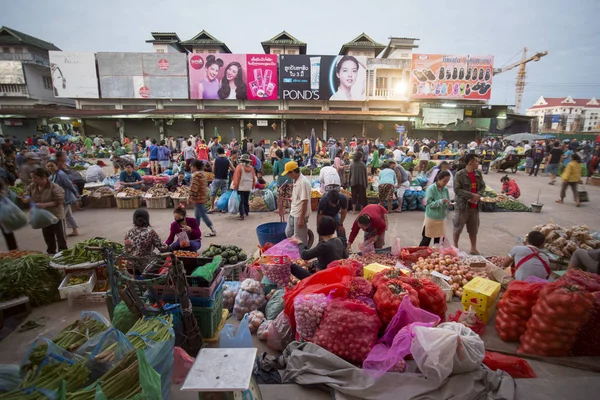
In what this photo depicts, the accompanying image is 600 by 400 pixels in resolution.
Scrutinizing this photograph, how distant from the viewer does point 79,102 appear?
92.3 feet

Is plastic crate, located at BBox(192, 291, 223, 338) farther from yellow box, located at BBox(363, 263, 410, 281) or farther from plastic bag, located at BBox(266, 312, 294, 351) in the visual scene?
yellow box, located at BBox(363, 263, 410, 281)

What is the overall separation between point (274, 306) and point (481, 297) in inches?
98.1

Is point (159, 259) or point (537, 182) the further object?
point (537, 182)

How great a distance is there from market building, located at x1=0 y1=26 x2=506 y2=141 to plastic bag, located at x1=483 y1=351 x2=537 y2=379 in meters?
24.6

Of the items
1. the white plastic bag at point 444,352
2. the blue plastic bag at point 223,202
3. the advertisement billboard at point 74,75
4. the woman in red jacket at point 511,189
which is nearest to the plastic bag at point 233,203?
the blue plastic bag at point 223,202

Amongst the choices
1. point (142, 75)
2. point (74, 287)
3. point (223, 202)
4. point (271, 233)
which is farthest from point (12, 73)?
point (271, 233)

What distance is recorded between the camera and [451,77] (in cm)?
2691

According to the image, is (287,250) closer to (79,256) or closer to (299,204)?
(299,204)

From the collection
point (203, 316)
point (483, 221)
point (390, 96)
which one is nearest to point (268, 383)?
point (203, 316)

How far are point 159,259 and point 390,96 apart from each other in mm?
28317

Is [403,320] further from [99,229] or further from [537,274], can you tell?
[99,229]

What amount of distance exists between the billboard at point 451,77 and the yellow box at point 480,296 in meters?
26.7

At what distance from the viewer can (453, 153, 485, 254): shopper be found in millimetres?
5438

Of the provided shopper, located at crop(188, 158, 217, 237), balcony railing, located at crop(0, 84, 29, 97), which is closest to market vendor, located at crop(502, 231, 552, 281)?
shopper, located at crop(188, 158, 217, 237)
